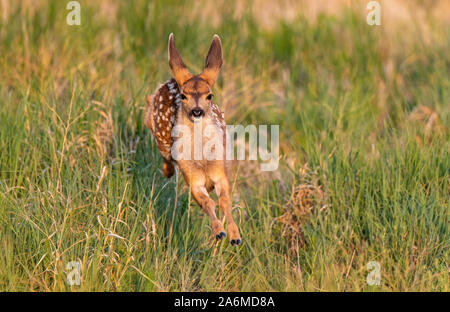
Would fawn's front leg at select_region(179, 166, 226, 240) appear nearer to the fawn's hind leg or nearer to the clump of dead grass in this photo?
the fawn's hind leg

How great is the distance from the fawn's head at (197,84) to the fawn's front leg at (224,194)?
46cm

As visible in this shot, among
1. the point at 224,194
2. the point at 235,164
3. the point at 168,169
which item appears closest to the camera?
the point at 224,194

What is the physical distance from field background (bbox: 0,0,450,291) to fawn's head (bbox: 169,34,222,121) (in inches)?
28.8

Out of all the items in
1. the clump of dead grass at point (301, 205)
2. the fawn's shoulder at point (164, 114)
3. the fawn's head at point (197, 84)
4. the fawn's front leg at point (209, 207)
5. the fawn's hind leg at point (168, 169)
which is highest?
the fawn's head at point (197, 84)

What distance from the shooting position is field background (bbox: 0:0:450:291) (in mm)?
5910

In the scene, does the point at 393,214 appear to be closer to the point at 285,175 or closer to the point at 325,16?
the point at 285,175

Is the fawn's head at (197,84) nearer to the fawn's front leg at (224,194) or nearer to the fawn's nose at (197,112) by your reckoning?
the fawn's nose at (197,112)

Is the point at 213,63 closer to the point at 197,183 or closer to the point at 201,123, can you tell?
the point at 201,123

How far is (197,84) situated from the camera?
561 cm

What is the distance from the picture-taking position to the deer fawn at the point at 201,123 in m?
5.54

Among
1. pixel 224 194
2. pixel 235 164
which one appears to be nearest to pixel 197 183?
pixel 224 194

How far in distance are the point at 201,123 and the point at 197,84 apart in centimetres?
33

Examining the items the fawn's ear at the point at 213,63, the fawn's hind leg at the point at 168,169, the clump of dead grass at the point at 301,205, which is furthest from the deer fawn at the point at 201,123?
the clump of dead grass at the point at 301,205

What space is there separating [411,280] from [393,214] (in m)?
0.65
